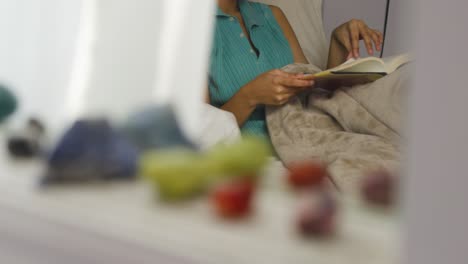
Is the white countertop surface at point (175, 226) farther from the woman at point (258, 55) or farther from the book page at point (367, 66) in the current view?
the book page at point (367, 66)

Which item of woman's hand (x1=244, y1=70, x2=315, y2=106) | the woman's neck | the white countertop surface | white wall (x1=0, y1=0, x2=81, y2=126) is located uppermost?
white wall (x1=0, y1=0, x2=81, y2=126)

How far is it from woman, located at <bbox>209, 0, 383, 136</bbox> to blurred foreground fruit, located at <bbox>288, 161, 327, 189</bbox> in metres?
0.41

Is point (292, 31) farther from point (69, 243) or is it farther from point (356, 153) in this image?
point (69, 243)

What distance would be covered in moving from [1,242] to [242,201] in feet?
0.67

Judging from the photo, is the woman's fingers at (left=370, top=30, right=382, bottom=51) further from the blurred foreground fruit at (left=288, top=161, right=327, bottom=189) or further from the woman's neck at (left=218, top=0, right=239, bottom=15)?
the blurred foreground fruit at (left=288, top=161, right=327, bottom=189)

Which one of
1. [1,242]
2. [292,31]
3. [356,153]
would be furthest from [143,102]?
[292,31]

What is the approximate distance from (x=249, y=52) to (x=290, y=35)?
0.66 ft

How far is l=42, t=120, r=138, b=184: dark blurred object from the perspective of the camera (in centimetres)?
40

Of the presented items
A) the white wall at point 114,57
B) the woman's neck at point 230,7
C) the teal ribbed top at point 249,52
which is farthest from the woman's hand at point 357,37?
the white wall at point 114,57

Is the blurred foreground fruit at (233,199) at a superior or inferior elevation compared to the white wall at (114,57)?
inferior

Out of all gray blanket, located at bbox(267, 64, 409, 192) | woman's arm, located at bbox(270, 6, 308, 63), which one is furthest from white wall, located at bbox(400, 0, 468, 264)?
woman's arm, located at bbox(270, 6, 308, 63)

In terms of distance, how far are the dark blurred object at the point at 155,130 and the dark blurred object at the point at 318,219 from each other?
0.10 meters

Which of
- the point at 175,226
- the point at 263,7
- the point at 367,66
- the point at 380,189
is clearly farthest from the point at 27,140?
the point at 263,7

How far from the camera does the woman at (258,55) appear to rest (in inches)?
36.2
